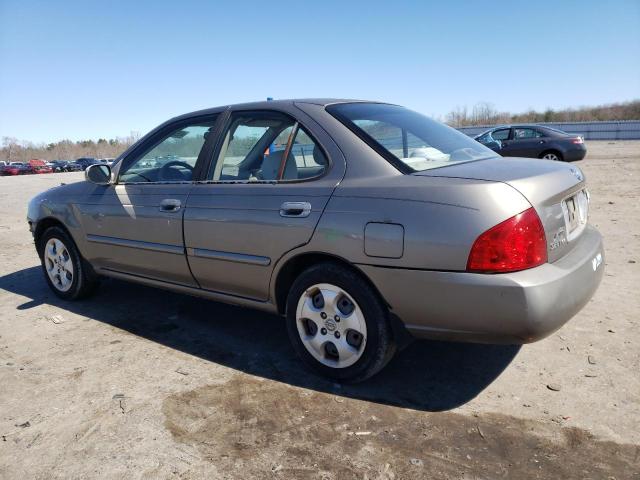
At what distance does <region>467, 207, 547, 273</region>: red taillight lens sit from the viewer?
94.8 inches

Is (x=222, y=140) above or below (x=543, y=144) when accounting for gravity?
above

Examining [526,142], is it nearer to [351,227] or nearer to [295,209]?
[295,209]

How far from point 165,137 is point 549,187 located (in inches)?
112

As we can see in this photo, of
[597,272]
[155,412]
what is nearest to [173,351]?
[155,412]

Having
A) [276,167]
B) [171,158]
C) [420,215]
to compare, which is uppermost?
→ [171,158]

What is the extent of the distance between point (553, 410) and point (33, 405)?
2.87 metres

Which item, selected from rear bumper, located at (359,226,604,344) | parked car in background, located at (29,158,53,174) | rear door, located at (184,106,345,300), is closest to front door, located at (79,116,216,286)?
rear door, located at (184,106,345,300)

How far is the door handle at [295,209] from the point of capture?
2965mm

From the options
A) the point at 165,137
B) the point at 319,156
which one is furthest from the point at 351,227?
the point at 165,137

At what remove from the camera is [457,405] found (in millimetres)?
2803

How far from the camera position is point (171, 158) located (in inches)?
158

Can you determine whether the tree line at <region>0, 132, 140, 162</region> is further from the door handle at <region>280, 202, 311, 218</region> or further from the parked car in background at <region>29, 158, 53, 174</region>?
the door handle at <region>280, 202, 311, 218</region>

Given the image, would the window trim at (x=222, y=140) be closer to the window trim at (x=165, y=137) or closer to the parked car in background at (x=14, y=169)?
→ the window trim at (x=165, y=137)

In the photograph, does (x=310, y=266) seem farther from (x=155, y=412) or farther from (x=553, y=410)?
(x=553, y=410)
